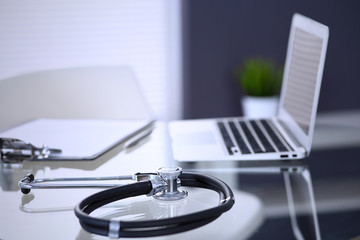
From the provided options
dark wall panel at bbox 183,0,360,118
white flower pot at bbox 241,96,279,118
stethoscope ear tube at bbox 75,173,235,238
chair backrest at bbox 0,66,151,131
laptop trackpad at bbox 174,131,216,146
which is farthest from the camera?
dark wall panel at bbox 183,0,360,118

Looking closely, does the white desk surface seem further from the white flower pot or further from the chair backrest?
the white flower pot

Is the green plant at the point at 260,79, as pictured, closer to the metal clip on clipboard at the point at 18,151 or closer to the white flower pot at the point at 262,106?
the white flower pot at the point at 262,106

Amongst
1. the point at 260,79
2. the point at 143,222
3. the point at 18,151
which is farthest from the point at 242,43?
the point at 143,222

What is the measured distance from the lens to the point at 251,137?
1.25 metres

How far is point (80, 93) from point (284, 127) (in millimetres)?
742

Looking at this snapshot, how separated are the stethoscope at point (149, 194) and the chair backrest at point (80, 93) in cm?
79

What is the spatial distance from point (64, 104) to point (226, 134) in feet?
2.30

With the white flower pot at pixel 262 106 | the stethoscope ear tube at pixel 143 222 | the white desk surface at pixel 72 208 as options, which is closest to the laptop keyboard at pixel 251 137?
the white desk surface at pixel 72 208

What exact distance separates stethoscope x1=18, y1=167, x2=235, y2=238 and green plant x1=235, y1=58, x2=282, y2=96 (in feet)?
8.14

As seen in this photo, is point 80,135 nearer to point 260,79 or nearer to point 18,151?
point 18,151

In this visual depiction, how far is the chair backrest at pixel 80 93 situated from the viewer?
174 cm

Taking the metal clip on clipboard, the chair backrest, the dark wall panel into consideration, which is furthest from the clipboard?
the dark wall panel

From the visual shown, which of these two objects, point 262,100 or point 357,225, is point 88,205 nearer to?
point 357,225

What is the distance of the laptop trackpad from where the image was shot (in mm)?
1248
